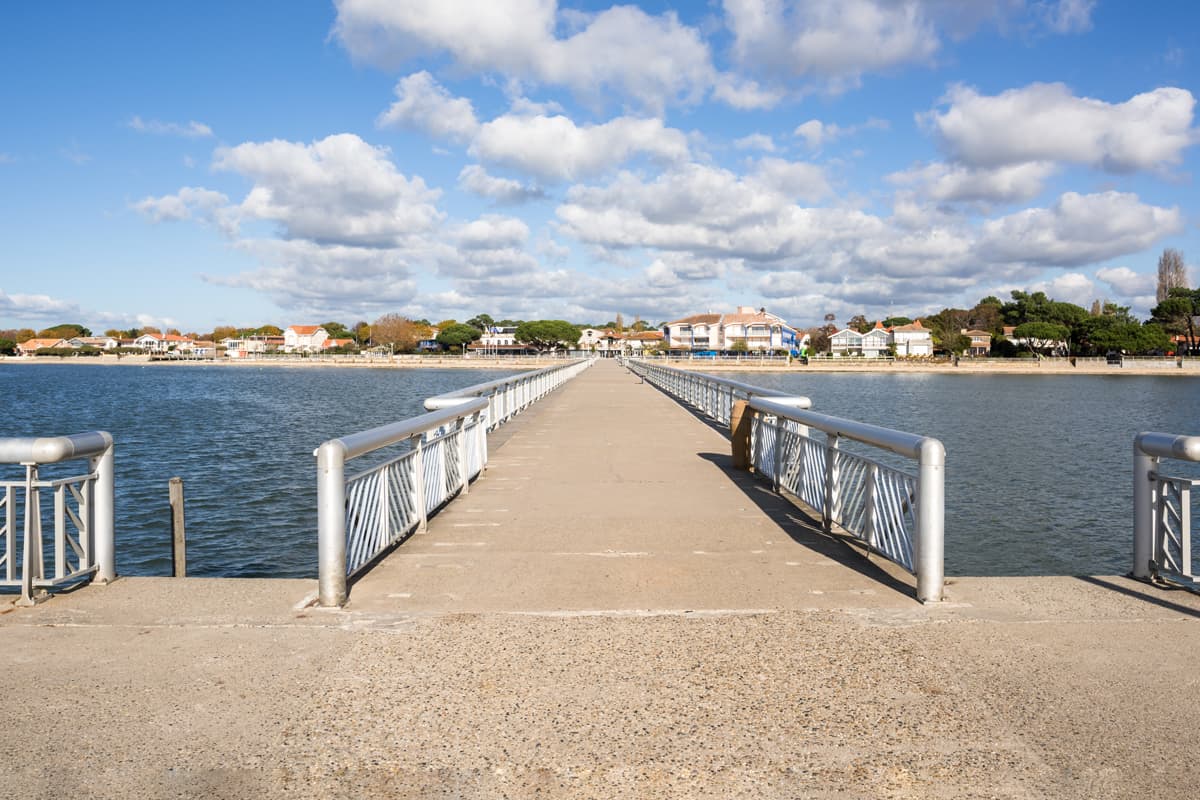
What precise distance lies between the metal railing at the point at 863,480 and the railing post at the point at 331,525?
3.40 m

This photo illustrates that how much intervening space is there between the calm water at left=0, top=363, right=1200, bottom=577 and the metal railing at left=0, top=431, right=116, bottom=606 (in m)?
6.60

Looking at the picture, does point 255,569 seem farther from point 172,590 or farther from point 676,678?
point 676,678

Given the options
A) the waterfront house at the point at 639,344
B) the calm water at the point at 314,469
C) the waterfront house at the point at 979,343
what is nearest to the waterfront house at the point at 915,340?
the waterfront house at the point at 979,343

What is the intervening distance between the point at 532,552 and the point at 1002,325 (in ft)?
511

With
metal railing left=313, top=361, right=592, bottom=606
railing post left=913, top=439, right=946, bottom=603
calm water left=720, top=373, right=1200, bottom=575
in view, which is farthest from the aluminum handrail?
calm water left=720, top=373, right=1200, bottom=575

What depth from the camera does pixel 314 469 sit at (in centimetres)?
2261

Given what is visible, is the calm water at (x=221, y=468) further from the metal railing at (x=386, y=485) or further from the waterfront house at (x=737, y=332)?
the waterfront house at (x=737, y=332)

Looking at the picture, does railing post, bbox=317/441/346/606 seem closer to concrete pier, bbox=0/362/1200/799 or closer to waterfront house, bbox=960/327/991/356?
concrete pier, bbox=0/362/1200/799

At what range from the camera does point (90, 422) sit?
135 ft

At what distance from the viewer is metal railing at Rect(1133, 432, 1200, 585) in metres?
5.07

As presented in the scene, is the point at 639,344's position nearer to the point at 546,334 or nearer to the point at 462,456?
the point at 546,334

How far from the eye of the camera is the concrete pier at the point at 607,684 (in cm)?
306

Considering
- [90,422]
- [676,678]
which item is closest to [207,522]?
[676,678]

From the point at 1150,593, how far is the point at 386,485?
17.0 feet
